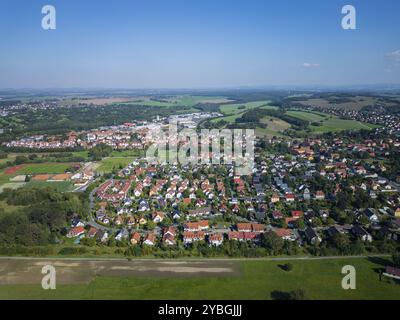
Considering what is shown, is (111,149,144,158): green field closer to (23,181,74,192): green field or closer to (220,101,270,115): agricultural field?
(23,181,74,192): green field

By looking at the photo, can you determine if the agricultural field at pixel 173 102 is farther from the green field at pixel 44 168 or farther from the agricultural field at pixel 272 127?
the green field at pixel 44 168

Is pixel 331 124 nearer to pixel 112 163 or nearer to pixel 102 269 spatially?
pixel 112 163

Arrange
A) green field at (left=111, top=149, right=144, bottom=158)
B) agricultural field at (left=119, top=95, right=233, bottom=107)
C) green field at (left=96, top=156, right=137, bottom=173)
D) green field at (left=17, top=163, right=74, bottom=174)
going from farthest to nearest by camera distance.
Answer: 1. agricultural field at (left=119, top=95, right=233, bottom=107)
2. green field at (left=111, top=149, right=144, bottom=158)
3. green field at (left=96, top=156, right=137, bottom=173)
4. green field at (left=17, top=163, right=74, bottom=174)

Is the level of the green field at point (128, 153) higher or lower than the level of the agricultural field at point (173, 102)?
lower

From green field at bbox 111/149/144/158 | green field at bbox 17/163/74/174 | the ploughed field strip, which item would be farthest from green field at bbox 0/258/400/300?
green field at bbox 111/149/144/158

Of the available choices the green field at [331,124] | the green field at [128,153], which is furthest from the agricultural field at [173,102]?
the green field at [128,153]

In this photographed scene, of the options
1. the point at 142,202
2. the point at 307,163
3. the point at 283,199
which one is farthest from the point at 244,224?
the point at 307,163
